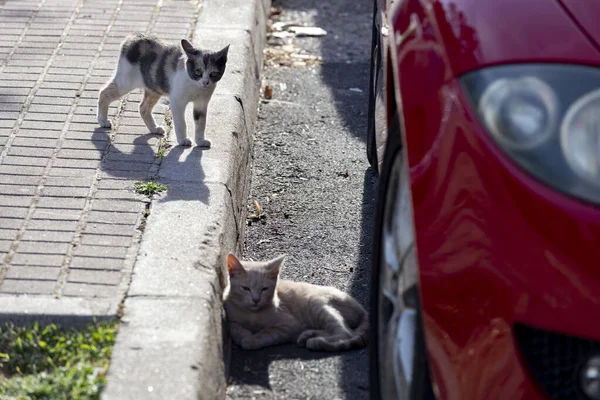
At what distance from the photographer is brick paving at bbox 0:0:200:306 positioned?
3861 mm

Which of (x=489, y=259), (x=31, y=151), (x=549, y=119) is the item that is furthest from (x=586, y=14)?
(x=31, y=151)

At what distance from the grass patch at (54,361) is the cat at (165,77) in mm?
2150

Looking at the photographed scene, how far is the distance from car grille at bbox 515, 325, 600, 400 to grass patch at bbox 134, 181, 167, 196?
8.92 feet

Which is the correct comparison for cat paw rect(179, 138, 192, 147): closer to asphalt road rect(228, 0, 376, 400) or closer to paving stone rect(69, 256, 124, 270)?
asphalt road rect(228, 0, 376, 400)

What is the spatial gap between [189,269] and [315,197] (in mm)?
1844

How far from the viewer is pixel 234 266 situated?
428 cm

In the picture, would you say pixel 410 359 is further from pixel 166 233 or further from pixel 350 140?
pixel 350 140

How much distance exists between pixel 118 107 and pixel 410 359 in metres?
3.74

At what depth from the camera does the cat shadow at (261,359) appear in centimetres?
374

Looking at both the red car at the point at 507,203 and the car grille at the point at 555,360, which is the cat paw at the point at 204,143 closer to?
the red car at the point at 507,203

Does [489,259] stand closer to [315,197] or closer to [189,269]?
[189,269]

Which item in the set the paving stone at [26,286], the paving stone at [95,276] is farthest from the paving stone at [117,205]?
the paving stone at [26,286]

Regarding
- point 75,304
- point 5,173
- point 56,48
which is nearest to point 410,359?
point 75,304

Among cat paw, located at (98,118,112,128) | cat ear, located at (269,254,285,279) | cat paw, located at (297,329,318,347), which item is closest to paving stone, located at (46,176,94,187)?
cat paw, located at (98,118,112,128)
